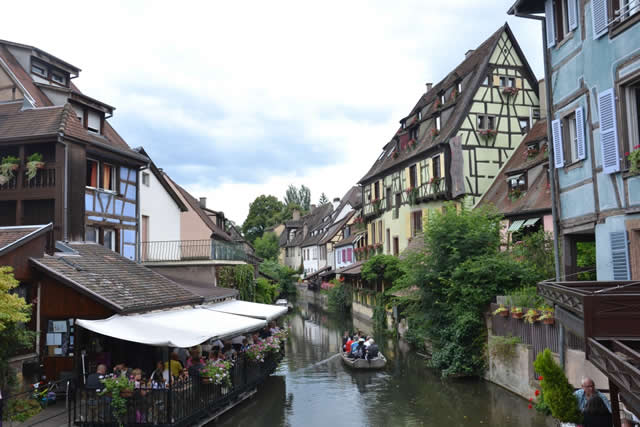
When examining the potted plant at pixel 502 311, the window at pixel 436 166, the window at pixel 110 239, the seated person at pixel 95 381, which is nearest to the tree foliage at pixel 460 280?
the potted plant at pixel 502 311

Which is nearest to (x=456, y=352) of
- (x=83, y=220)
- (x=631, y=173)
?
(x=631, y=173)

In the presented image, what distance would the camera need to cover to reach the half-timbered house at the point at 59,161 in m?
15.9

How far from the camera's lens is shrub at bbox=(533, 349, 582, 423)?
728 centimetres

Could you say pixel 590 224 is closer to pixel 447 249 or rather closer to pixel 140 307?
pixel 447 249

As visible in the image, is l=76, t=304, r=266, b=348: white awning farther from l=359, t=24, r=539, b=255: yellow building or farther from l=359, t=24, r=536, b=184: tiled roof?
l=359, t=24, r=536, b=184: tiled roof

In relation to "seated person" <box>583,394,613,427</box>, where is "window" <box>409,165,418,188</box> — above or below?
above

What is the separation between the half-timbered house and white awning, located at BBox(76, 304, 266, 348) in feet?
16.9

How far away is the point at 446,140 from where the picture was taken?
2722 cm

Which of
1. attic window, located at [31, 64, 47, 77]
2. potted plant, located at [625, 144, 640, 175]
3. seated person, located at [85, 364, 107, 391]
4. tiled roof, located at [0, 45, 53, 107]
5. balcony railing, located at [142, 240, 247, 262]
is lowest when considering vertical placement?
seated person, located at [85, 364, 107, 391]

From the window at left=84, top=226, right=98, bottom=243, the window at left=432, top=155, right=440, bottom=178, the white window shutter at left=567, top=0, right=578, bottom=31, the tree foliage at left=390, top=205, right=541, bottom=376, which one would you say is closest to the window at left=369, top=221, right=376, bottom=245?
the window at left=432, top=155, right=440, bottom=178

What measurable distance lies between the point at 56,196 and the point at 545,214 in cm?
→ 1608

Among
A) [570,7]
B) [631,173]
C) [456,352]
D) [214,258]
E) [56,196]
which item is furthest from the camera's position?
[214,258]

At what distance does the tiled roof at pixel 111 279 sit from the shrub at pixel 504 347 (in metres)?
8.63

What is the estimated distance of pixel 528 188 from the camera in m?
21.7
